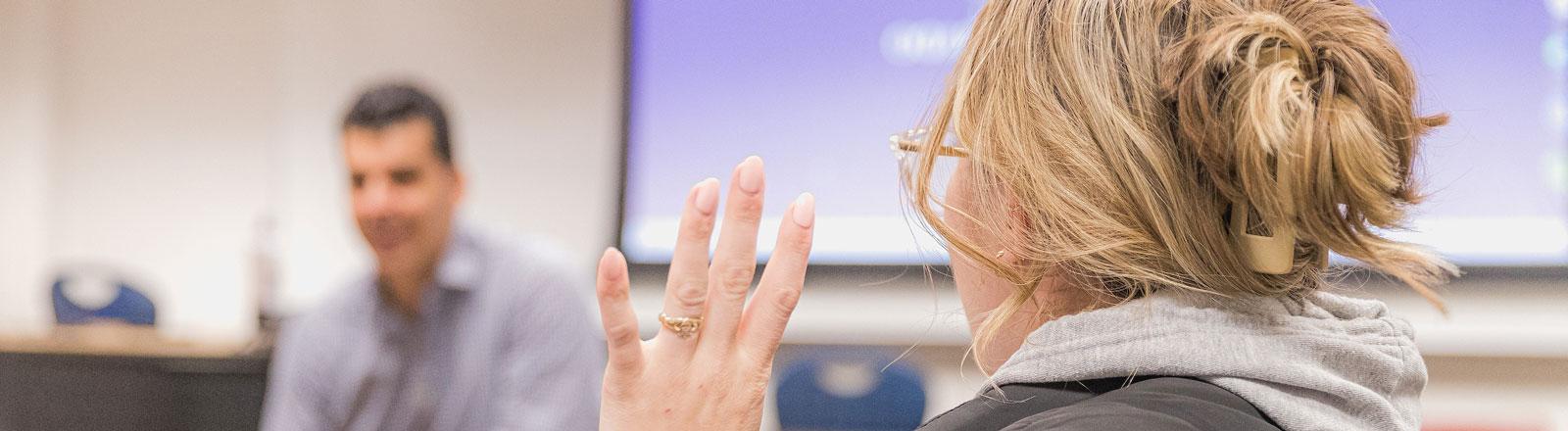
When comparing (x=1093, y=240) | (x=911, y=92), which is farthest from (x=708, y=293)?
(x=911, y=92)

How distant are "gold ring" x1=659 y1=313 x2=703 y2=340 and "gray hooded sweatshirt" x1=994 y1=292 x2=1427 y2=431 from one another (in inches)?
8.3

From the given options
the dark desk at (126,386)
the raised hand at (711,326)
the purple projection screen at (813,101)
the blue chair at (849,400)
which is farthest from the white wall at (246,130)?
the raised hand at (711,326)

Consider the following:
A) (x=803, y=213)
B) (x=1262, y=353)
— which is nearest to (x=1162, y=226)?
(x=1262, y=353)

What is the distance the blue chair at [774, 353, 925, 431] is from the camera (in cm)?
278

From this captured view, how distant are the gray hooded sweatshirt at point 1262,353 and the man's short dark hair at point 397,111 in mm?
1966

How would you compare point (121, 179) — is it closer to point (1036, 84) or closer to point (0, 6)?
point (0, 6)

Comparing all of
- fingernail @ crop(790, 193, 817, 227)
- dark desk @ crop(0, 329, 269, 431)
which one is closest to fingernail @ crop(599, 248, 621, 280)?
fingernail @ crop(790, 193, 817, 227)

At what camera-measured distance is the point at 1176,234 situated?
28.4 inches

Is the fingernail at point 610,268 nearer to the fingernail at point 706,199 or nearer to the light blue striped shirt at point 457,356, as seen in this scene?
the fingernail at point 706,199

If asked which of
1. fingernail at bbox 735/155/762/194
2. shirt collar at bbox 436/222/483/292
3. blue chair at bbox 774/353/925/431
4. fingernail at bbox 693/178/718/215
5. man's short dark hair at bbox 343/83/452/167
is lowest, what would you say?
blue chair at bbox 774/353/925/431

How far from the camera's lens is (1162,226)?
718 millimetres

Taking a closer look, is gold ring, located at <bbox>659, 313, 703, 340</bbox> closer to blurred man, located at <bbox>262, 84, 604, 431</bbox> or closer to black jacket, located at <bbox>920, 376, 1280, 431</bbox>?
black jacket, located at <bbox>920, 376, 1280, 431</bbox>

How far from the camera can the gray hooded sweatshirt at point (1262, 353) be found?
68 centimetres

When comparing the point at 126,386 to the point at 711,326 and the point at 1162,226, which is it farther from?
the point at 1162,226
